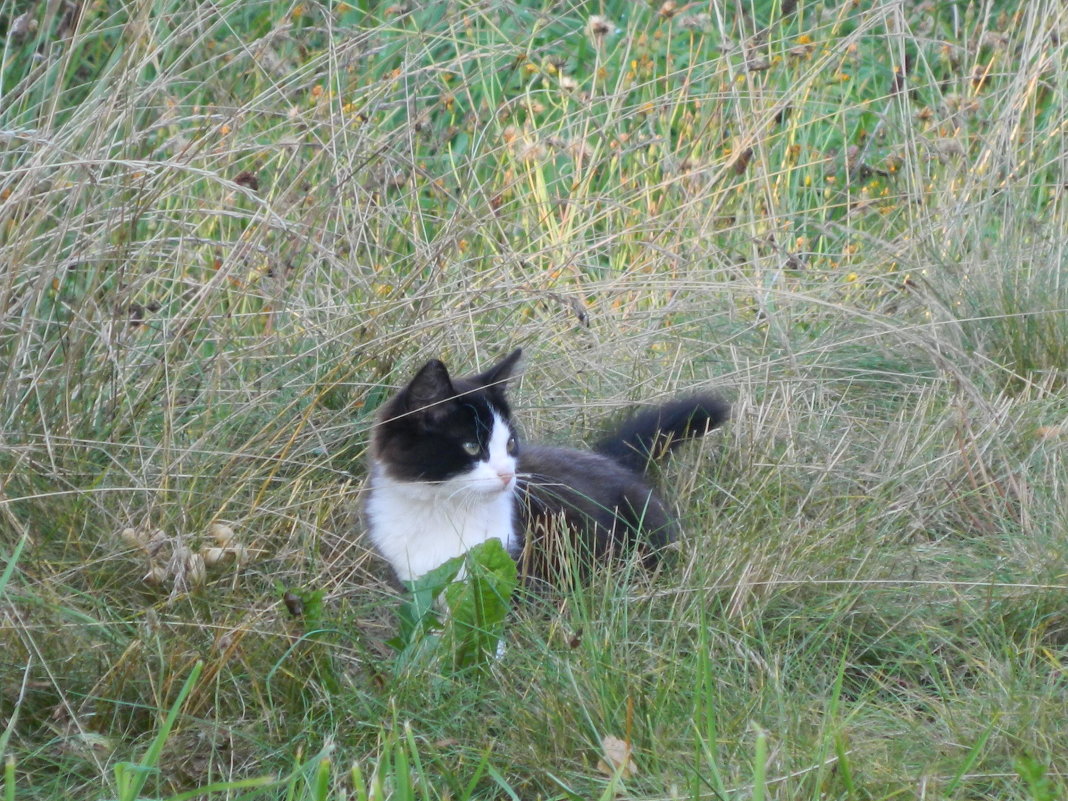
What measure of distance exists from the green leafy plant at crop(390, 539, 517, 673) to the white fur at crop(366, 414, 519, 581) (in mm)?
382

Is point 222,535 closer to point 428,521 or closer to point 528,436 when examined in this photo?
point 428,521

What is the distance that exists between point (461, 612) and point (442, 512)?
62cm

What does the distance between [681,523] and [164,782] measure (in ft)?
4.45

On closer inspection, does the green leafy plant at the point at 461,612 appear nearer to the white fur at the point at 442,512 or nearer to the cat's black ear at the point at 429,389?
the white fur at the point at 442,512

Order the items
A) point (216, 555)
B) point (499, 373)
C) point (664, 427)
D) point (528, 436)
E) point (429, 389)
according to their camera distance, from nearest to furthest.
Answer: point (216, 555) → point (429, 389) → point (499, 373) → point (664, 427) → point (528, 436)

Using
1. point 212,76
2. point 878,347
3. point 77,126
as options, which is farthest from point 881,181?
point 77,126

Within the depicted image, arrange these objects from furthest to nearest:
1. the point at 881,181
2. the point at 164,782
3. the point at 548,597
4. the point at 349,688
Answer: the point at 881,181
the point at 548,597
the point at 349,688
the point at 164,782

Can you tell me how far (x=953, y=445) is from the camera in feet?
9.78

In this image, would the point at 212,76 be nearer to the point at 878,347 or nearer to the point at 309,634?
the point at 309,634

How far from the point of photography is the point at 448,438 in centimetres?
284

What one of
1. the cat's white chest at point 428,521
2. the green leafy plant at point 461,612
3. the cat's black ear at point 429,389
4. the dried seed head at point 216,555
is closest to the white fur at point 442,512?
the cat's white chest at point 428,521

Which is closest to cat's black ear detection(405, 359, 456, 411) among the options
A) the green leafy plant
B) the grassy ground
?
the grassy ground

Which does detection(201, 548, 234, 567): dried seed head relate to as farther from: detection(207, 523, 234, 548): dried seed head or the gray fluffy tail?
the gray fluffy tail

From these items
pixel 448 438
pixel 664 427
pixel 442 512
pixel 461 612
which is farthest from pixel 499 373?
pixel 461 612
